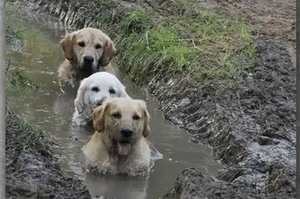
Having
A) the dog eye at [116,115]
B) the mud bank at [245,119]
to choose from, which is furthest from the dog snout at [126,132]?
the mud bank at [245,119]

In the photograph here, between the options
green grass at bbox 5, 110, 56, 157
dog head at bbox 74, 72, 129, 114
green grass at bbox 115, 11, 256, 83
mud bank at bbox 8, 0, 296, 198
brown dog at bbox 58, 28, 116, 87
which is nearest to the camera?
mud bank at bbox 8, 0, 296, 198

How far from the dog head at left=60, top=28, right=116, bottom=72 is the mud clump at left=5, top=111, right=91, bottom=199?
3199 mm

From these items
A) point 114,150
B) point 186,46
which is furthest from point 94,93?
point 186,46

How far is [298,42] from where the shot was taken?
2154 mm

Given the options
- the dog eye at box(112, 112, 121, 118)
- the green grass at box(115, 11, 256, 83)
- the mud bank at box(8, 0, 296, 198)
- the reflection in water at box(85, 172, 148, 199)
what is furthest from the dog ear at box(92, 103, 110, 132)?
the green grass at box(115, 11, 256, 83)

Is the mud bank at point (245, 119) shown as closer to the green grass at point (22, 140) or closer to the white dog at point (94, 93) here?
the white dog at point (94, 93)

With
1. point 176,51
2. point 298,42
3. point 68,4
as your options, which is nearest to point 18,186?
point 298,42

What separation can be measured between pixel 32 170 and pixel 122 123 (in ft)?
4.16

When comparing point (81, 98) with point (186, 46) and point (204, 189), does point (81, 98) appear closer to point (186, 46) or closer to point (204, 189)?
point (186, 46)

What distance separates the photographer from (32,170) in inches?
231

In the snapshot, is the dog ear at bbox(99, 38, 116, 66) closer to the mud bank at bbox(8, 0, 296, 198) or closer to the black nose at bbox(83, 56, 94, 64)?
the black nose at bbox(83, 56, 94, 64)

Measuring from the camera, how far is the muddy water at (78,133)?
6.86 meters

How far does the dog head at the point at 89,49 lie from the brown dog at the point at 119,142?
3500 millimetres

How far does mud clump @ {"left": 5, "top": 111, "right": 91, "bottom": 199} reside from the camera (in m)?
5.05
